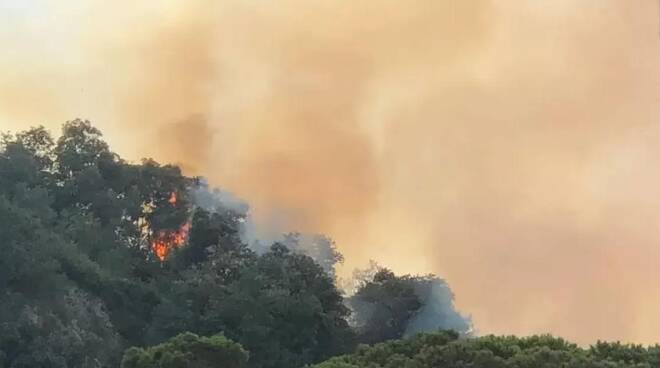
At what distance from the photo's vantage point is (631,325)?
3591cm

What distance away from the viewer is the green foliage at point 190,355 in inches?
721

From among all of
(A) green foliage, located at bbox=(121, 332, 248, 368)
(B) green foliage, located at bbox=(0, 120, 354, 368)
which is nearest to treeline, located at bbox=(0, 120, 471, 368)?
(B) green foliage, located at bbox=(0, 120, 354, 368)

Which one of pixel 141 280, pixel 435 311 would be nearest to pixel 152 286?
pixel 141 280

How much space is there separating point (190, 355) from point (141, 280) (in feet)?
45.2

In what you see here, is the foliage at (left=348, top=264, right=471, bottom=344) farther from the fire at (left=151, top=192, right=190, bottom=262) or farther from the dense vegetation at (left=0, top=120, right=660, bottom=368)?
the fire at (left=151, top=192, right=190, bottom=262)

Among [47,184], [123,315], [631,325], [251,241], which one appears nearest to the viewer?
[123,315]

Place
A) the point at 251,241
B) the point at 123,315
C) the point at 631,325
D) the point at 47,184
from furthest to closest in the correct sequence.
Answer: the point at 251,241
the point at 631,325
the point at 47,184
the point at 123,315

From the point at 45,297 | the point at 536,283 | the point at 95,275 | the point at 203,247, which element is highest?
the point at 536,283

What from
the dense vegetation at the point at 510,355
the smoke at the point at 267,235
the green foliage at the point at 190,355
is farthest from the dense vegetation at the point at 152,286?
the smoke at the point at 267,235

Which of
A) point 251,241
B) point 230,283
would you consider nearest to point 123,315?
point 230,283

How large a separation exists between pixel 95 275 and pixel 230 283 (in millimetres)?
4130

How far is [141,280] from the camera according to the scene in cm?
3169

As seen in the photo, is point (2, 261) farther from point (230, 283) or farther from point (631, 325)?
point (631, 325)

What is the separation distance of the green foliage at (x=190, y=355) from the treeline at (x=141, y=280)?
10.0 feet
